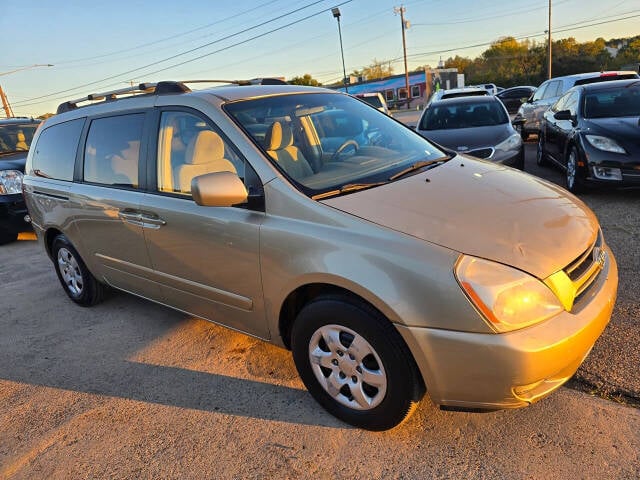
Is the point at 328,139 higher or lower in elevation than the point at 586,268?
higher

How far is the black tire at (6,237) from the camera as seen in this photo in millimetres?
7426

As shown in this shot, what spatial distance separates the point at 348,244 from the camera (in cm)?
222

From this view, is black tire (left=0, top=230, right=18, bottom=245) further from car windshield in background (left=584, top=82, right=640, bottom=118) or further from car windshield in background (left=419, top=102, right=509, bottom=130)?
car windshield in background (left=584, top=82, right=640, bottom=118)

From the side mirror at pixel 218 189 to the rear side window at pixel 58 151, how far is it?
209 centimetres

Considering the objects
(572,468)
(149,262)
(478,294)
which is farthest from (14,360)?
(572,468)

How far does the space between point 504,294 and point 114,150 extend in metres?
2.93

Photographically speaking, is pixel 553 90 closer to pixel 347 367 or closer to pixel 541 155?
pixel 541 155

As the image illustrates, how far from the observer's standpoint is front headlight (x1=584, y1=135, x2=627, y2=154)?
18.6 ft

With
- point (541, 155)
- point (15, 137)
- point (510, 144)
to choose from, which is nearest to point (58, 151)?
point (15, 137)

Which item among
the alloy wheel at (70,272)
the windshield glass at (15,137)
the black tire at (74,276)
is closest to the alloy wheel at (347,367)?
the black tire at (74,276)

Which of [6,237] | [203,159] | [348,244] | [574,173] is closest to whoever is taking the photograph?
[348,244]

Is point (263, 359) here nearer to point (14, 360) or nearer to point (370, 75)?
point (14, 360)

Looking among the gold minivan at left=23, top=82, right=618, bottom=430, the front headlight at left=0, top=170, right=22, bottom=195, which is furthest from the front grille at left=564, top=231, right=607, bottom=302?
the front headlight at left=0, top=170, right=22, bottom=195

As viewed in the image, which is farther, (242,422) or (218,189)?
(242,422)
